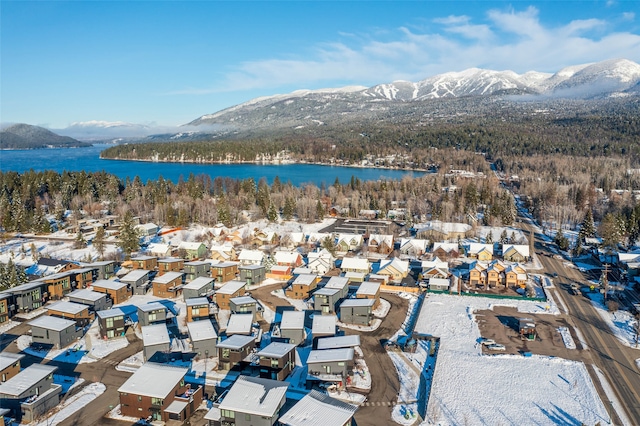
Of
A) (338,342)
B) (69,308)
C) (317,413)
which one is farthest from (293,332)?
(69,308)

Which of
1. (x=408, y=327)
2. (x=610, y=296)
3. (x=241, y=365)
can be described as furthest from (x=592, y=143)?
(x=241, y=365)

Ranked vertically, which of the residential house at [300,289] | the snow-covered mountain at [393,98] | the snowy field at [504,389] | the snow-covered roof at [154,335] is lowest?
the snowy field at [504,389]

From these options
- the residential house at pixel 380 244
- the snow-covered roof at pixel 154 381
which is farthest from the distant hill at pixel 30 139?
the snow-covered roof at pixel 154 381

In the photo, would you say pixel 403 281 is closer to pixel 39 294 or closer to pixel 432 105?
pixel 39 294

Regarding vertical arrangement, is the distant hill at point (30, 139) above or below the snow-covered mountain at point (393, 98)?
below

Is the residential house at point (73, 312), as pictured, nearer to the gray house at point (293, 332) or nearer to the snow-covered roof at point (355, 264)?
the gray house at point (293, 332)

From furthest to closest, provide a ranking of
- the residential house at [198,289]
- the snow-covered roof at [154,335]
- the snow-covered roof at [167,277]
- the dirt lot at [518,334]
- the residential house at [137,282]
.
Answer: the residential house at [137,282] → the snow-covered roof at [167,277] → the residential house at [198,289] → the dirt lot at [518,334] → the snow-covered roof at [154,335]
